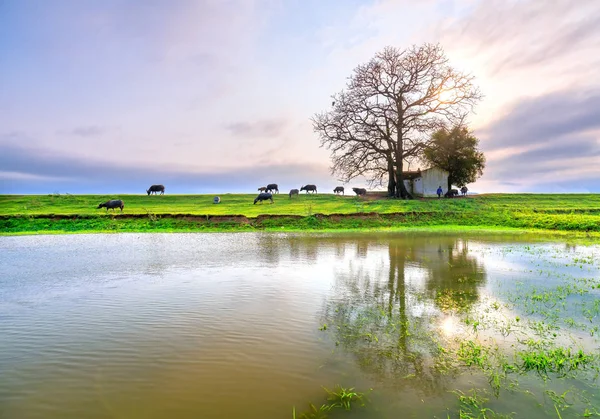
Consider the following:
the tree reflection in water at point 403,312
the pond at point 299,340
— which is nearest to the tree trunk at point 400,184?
the tree reflection in water at point 403,312

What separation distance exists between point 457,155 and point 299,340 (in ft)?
159

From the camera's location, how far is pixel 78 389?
4.46 m

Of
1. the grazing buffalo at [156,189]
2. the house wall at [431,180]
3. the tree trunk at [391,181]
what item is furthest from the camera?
the grazing buffalo at [156,189]

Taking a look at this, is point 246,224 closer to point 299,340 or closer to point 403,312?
point 403,312

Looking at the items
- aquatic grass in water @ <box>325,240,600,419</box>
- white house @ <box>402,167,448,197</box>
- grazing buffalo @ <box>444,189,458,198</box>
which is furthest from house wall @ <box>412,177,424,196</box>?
aquatic grass in water @ <box>325,240,600,419</box>

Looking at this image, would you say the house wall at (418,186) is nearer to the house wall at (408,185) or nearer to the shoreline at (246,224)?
the house wall at (408,185)

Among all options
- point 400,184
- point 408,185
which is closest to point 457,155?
point 408,185

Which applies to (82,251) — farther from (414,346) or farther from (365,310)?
(414,346)

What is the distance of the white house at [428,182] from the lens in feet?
163

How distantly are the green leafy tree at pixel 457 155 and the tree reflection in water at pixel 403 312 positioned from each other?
36.1 metres

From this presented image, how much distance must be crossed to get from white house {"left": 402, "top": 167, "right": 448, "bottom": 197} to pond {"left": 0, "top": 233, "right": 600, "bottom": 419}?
38620mm

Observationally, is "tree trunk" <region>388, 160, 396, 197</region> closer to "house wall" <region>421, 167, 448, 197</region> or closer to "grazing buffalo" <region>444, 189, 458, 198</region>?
"house wall" <region>421, 167, 448, 197</region>

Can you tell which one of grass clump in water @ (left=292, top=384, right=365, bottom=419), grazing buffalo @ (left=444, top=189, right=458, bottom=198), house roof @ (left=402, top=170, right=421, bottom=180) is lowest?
grass clump in water @ (left=292, top=384, right=365, bottom=419)

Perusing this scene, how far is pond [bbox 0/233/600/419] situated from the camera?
4145 millimetres
